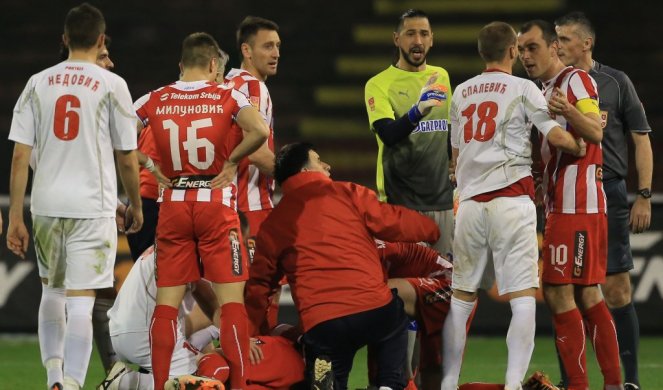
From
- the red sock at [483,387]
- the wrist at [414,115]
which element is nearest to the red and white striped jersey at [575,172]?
the wrist at [414,115]

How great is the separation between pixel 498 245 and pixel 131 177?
5.79 ft

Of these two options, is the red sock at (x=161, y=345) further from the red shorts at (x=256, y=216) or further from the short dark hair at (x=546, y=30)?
the short dark hair at (x=546, y=30)

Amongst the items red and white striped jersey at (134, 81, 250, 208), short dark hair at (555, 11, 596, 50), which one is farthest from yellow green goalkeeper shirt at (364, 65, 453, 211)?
red and white striped jersey at (134, 81, 250, 208)

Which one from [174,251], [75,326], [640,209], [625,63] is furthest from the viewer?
[625,63]

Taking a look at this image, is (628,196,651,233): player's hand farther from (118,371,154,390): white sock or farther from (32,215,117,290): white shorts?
(32,215,117,290): white shorts

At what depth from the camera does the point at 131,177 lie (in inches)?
216

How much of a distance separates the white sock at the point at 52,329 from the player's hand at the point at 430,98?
6.64 feet

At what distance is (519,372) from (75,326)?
2.06 meters

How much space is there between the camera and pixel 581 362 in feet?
19.0

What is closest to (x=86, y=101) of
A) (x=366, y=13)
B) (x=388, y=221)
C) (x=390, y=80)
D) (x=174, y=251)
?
(x=174, y=251)

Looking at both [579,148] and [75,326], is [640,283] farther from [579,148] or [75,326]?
[75,326]

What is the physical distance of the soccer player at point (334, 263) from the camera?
536cm

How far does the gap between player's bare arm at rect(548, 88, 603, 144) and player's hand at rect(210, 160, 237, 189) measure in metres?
1.57

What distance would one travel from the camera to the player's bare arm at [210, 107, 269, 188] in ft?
18.7
